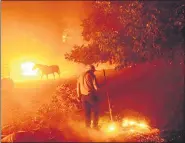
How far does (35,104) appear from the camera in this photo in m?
12.3

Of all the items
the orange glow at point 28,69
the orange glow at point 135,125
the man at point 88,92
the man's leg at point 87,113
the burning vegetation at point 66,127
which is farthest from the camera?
the orange glow at point 28,69

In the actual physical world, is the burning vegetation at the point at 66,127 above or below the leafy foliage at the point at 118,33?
below

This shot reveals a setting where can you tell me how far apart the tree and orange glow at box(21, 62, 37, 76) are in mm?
1793

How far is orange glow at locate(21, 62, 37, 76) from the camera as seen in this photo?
13.1 metres

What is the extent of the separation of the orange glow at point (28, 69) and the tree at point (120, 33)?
5.88 feet

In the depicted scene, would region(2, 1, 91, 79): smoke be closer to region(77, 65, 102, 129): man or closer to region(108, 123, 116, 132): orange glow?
region(77, 65, 102, 129): man

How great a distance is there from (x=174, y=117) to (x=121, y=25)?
4.23 meters

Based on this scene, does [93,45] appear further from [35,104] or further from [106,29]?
[35,104]

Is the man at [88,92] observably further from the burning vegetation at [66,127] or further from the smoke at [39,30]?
the smoke at [39,30]

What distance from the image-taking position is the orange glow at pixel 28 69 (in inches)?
516

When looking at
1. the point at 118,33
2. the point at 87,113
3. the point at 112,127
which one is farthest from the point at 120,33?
the point at 112,127

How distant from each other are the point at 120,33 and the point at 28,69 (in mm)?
4463

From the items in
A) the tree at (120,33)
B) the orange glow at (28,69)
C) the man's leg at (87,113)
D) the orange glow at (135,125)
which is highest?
the tree at (120,33)

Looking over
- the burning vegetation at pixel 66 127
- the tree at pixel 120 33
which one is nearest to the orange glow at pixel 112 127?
the burning vegetation at pixel 66 127
